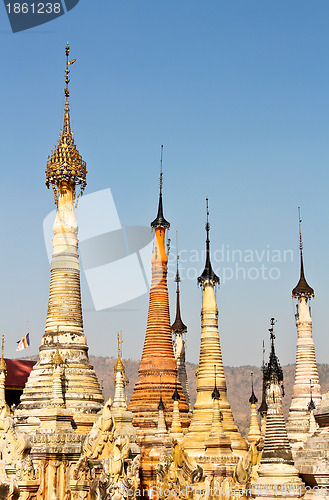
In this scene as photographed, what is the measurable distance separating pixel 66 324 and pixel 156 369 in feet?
29.1

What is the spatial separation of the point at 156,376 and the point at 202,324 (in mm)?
5212

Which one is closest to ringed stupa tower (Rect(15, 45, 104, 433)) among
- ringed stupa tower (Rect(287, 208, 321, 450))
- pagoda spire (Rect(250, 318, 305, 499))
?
ringed stupa tower (Rect(287, 208, 321, 450))

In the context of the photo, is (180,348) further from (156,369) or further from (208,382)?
(208,382)

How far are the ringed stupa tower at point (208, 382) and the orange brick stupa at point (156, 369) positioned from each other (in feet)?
13.4

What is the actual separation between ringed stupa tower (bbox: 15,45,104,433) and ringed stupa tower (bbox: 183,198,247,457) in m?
5.30

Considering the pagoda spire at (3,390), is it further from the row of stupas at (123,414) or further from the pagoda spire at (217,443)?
the pagoda spire at (217,443)

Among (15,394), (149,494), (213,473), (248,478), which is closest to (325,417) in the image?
(248,478)

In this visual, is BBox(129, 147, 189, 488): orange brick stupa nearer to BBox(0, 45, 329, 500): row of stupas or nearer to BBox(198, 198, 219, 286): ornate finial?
BBox(0, 45, 329, 500): row of stupas

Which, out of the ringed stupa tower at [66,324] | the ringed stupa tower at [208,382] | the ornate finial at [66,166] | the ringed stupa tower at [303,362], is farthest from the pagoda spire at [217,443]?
the ornate finial at [66,166]

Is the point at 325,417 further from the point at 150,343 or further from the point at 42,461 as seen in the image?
the point at 150,343

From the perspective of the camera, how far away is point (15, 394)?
199 ft

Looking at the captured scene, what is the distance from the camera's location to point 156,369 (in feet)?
161

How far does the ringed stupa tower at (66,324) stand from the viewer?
130ft

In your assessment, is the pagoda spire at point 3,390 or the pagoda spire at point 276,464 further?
the pagoda spire at point 3,390
